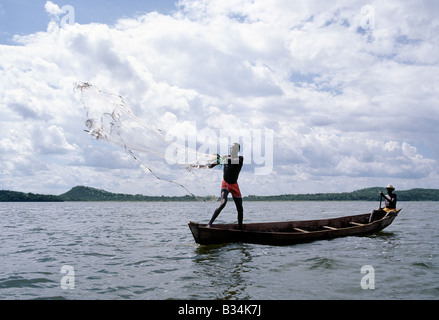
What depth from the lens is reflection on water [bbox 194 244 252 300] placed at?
27.5 ft

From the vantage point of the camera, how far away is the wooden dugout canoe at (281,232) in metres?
13.1

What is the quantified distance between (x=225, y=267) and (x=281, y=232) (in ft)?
19.2

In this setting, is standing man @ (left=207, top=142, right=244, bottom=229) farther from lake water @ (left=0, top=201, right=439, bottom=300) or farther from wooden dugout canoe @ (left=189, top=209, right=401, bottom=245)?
lake water @ (left=0, top=201, right=439, bottom=300)

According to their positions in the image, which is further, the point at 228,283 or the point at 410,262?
the point at 410,262

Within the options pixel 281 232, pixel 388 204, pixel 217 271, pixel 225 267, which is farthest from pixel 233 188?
pixel 388 204

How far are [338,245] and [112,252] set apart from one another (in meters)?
9.09

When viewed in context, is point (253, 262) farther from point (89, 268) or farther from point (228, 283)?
point (89, 268)

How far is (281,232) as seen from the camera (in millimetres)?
15914

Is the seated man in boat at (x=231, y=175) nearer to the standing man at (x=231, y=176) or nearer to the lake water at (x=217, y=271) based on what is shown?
the standing man at (x=231, y=176)

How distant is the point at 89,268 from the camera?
10812 millimetres

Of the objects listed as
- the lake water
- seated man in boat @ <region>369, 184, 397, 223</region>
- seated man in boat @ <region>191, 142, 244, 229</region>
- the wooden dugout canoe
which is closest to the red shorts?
seated man in boat @ <region>191, 142, 244, 229</region>

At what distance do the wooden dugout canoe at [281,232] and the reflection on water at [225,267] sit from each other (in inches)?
16.6

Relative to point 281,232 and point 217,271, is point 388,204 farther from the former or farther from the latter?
point 217,271
